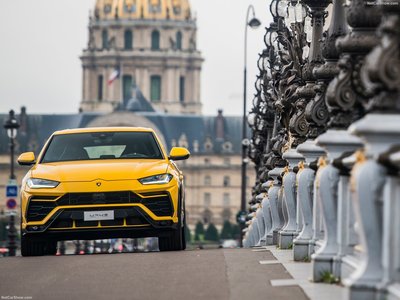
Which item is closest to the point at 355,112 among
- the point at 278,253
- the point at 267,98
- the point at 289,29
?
the point at 278,253

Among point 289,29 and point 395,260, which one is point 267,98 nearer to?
point 289,29

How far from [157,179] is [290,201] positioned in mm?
1488

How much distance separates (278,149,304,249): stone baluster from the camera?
18.8 m

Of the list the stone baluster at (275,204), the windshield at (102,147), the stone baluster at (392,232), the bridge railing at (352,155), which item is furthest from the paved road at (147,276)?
the stone baluster at (275,204)

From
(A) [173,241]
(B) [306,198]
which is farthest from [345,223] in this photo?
(A) [173,241]

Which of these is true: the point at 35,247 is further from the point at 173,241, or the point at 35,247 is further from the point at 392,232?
the point at 392,232

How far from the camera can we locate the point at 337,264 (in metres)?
12.5

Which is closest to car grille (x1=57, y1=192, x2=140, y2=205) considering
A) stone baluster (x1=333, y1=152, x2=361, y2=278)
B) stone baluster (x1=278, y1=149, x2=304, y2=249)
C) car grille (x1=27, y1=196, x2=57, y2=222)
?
car grille (x1=27, y1=196, x2=57, y2=222)

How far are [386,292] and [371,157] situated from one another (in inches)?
31.1

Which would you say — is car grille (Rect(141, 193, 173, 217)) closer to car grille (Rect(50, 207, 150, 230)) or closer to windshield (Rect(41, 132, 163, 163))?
car grille (Rect(50, 207, 150, 230))

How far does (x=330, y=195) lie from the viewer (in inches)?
491

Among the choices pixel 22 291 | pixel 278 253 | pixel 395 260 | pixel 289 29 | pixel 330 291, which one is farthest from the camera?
pixel 289 29

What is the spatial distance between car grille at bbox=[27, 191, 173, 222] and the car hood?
0.19 metres

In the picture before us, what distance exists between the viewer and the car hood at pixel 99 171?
19094 millimetres
